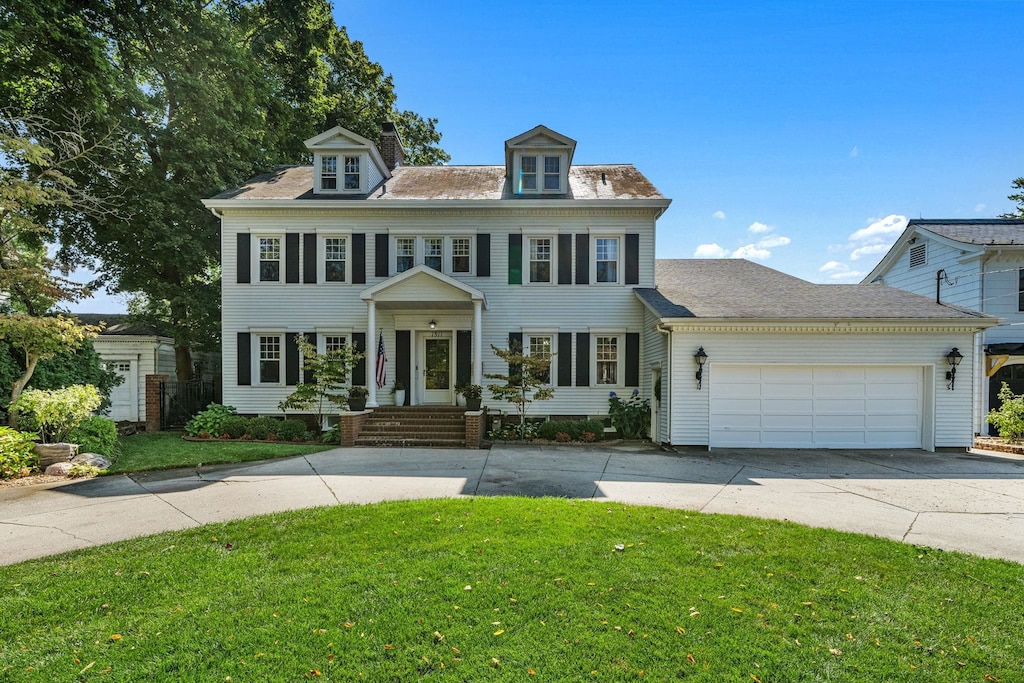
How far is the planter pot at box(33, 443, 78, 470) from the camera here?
858 cm

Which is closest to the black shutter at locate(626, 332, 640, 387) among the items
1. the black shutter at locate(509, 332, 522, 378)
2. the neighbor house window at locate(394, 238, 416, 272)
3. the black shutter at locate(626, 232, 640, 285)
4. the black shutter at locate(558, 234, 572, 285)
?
the black shutter at locate(626, 232, 640, 285)

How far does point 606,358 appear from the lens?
14531 millimetres

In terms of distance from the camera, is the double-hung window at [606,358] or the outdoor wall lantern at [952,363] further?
the double-hung window at [606,358]

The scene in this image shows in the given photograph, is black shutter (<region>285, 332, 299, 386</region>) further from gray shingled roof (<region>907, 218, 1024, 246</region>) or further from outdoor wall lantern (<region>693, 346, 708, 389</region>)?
gray shingled roof (<region>907, 218, 1024, 246</region>)

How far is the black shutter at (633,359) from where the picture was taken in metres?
14.3

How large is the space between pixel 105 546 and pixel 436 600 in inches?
142

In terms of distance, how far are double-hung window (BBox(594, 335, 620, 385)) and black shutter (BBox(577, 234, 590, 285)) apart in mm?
1701

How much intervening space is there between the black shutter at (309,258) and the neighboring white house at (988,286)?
62.2 ft

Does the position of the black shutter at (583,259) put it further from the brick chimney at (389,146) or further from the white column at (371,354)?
the brick chimney at (389,146)

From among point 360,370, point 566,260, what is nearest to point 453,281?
point 566,260

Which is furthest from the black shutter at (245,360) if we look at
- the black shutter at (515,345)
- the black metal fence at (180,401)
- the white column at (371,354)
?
the black shutter at (515,345)

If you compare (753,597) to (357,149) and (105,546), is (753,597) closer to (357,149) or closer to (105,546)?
(105,546)

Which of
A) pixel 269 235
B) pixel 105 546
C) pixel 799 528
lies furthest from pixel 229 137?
pixel 799 528

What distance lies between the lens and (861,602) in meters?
3.89
